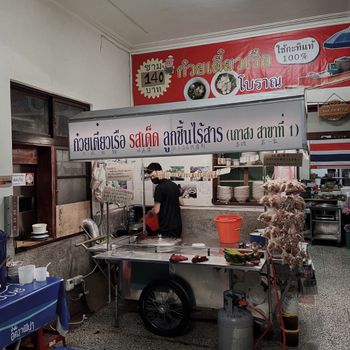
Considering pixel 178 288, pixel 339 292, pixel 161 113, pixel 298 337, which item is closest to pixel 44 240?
pixel 178 288

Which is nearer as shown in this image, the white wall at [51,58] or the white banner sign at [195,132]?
the white banner sign at [195,132]

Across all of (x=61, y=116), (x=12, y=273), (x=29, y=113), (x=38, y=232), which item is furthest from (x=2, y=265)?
(x=61, y=116)

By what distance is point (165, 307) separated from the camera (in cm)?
389

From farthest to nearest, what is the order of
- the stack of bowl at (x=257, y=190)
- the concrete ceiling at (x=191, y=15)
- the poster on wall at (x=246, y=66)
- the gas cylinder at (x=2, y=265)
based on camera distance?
the stack of bowl at (x=257, y=190) → the poster on wall at (x=246, y=66) → the concrete ceiling at (x=191, y=15) → the gas cylinder at (x=2, y=265)

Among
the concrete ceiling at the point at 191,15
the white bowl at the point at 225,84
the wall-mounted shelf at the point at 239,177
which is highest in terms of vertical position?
the concrete ceiling at the point at 191,15

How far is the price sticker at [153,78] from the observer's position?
20.0ft

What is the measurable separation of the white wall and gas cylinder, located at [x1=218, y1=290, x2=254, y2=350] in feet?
7.90

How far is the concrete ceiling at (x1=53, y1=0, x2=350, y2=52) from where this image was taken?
4645 millimetres

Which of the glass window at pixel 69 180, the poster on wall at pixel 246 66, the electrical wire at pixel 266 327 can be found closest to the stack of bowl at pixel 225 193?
the poster on wall at pixel 246 66

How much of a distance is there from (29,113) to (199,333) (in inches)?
127

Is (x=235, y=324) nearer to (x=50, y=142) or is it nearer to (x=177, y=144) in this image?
(x=177, y=144)

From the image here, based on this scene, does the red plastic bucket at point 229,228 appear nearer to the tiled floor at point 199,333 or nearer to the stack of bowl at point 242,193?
the tiled floor at point 199,333

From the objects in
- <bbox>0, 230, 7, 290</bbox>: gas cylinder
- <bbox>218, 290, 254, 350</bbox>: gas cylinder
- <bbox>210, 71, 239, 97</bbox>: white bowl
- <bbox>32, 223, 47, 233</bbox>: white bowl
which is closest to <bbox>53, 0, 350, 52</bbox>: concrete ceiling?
<bbox>210, 71, 239, 97</bbox>: white bowl

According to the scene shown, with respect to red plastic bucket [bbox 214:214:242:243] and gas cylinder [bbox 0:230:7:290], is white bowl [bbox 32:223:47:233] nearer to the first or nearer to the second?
gas cylinder [bbox 0:230:7:290]
